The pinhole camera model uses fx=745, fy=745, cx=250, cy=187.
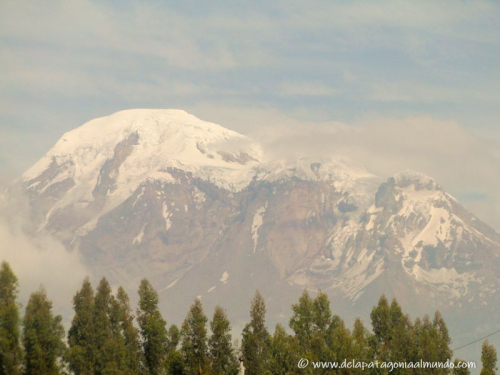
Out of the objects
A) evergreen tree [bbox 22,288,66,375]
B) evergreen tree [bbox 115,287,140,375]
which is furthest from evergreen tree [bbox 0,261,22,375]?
evergreen tree [bbox 115,287,140,375]

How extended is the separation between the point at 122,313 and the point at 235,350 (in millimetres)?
25636

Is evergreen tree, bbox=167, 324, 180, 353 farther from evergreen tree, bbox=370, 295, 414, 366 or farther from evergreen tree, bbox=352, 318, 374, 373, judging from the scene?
evergreen tree, bbox=370, 295, 414, 366

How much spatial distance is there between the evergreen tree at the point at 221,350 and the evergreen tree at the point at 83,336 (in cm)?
2371

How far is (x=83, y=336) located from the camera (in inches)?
6009

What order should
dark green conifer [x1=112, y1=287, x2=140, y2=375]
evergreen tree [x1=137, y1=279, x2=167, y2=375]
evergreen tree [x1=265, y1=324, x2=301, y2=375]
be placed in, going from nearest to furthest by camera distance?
evergreen tree [x1=265, y1=324, x2=301, y2=375], dark green conifer [x1=112, y1=287, x2=140, y2=375], evergreen tree [x1=137, y1=279, x2=167, y2=375]

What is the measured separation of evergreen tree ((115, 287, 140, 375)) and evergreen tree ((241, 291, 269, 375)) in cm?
2218

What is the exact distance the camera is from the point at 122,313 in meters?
161

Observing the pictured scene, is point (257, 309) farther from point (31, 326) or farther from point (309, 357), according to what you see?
point (31, 326)

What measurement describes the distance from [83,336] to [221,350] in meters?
28.5

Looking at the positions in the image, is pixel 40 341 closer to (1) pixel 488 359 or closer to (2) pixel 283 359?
(2) pixel 283 359

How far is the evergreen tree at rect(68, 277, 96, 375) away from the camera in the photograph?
145500mm

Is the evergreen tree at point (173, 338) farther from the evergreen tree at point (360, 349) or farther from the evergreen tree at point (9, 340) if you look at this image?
the evergreen tree at point (360, 349)

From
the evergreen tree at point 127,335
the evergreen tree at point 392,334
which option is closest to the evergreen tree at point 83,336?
the evergreen tree at point 127,335

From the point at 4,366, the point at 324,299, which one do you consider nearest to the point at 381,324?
the point at 324,299
